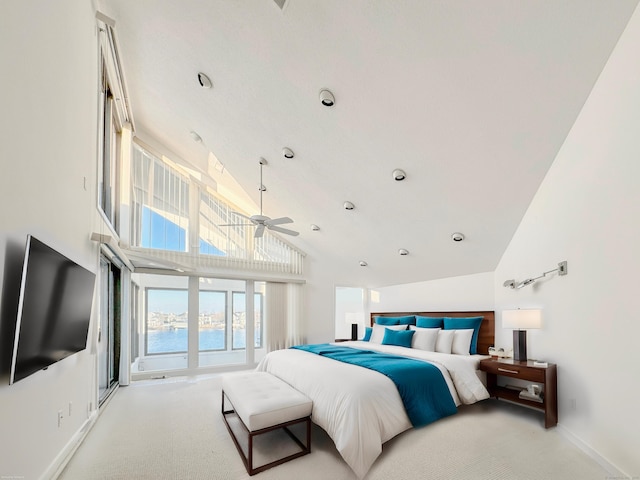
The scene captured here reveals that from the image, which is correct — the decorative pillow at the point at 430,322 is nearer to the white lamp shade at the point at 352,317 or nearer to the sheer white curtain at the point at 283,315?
the white lamp shade at the point at 352,317

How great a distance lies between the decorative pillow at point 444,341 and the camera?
15.0 ft

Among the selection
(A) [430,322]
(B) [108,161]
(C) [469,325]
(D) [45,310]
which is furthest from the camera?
(A) [430,322]

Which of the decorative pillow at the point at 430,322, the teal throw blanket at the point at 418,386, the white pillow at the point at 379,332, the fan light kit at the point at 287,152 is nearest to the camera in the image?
the teal throw blanket at the point at 418,386

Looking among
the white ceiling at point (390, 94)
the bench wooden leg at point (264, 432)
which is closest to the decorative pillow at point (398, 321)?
the white ceiling at point (390, 94)

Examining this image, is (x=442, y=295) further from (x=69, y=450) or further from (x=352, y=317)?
(x=69, y=450)

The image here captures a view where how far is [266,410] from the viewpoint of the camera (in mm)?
2656

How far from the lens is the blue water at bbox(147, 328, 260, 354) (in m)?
5.83

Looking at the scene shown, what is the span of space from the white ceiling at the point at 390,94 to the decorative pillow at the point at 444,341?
110cm

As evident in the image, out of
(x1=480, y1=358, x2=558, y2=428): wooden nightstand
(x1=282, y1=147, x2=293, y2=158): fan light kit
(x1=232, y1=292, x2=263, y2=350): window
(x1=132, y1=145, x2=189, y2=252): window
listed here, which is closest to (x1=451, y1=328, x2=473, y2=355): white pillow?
(x1=480, y1=358, x2=558, y2=428): wooden nightstand

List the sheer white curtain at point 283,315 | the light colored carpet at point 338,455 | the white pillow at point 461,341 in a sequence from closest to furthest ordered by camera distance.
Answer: the light colored carpet at point 338,455
the white pillow at point 461,341
the sheer white curtain at point 283,315

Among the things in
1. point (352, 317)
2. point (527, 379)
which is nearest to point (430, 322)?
point (527, 379)

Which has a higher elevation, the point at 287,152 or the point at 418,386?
the point at 287,152

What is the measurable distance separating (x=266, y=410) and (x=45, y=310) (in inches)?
66.1

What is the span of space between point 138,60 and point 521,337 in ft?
17.6
